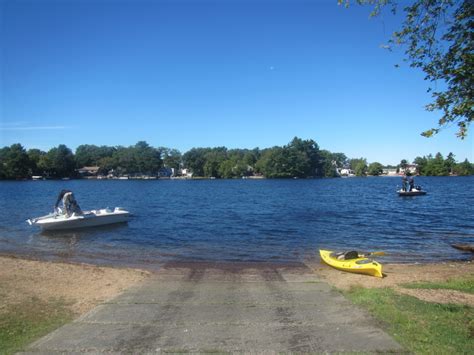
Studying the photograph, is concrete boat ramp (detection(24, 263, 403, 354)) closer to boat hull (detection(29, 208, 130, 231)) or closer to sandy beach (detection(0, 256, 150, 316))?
sandy beach (detection(0, 256, 150, 316))

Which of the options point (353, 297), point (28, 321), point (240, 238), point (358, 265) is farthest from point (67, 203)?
point (353, 297)

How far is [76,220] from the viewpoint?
1136 inches

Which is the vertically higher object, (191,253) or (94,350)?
(94,350)

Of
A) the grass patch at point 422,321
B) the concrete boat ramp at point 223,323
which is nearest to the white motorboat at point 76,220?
the concrete boat ramp at point 223,323

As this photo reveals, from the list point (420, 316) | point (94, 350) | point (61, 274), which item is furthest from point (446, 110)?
point (61, 274)

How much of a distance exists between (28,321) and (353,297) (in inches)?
269

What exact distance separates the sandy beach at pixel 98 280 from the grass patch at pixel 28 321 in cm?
30

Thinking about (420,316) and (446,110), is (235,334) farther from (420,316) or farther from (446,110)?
(446,110)

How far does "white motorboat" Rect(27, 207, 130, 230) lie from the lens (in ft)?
91.2

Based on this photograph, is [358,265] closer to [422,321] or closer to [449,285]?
[449,285]

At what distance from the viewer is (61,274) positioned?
44.4 feet

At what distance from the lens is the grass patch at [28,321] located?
265 inches

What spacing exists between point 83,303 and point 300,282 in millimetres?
5713

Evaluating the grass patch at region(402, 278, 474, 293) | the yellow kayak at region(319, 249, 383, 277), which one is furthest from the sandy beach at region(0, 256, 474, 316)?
the grass patch at region(402, 278, 474, 293)
